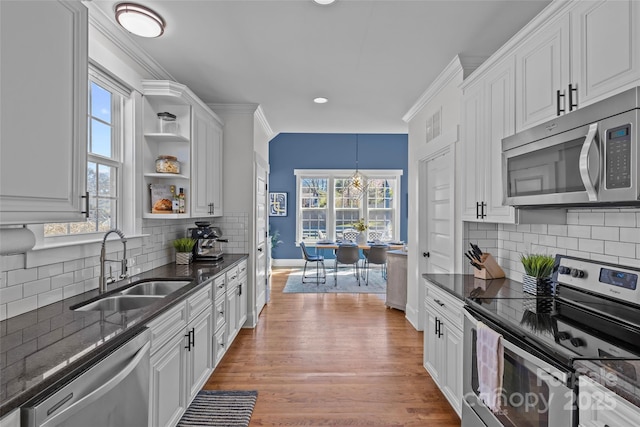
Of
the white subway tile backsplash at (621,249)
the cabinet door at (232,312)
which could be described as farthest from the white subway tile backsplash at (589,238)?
the cabinet door at (232,312)

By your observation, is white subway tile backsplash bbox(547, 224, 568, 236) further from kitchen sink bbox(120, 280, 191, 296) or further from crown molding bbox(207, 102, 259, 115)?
crown molding bbox(207, 102, 259, 115)

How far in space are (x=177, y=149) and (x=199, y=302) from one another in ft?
4.84

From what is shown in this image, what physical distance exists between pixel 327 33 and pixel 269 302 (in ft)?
12.5

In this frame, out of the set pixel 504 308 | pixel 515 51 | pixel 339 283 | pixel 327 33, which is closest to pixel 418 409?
pixel 504 308

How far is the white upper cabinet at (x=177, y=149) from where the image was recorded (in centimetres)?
275

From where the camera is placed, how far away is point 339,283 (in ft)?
20.5

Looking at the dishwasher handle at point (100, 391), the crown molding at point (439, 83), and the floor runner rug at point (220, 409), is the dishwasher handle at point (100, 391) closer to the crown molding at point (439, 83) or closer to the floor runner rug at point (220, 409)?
the floor runner rug at point (220, 409)

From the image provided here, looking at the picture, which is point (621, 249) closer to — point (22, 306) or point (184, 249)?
point (22, 306)

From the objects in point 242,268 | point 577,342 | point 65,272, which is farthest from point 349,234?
point 577,342

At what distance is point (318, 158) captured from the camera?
26.2 ft

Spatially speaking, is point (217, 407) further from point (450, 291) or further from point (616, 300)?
point (616, 300)

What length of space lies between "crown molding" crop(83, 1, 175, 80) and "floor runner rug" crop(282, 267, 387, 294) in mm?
3871

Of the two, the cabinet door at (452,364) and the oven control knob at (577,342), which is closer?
the oven control knob at (577,342)

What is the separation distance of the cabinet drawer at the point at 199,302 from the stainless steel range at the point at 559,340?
1.73 m
